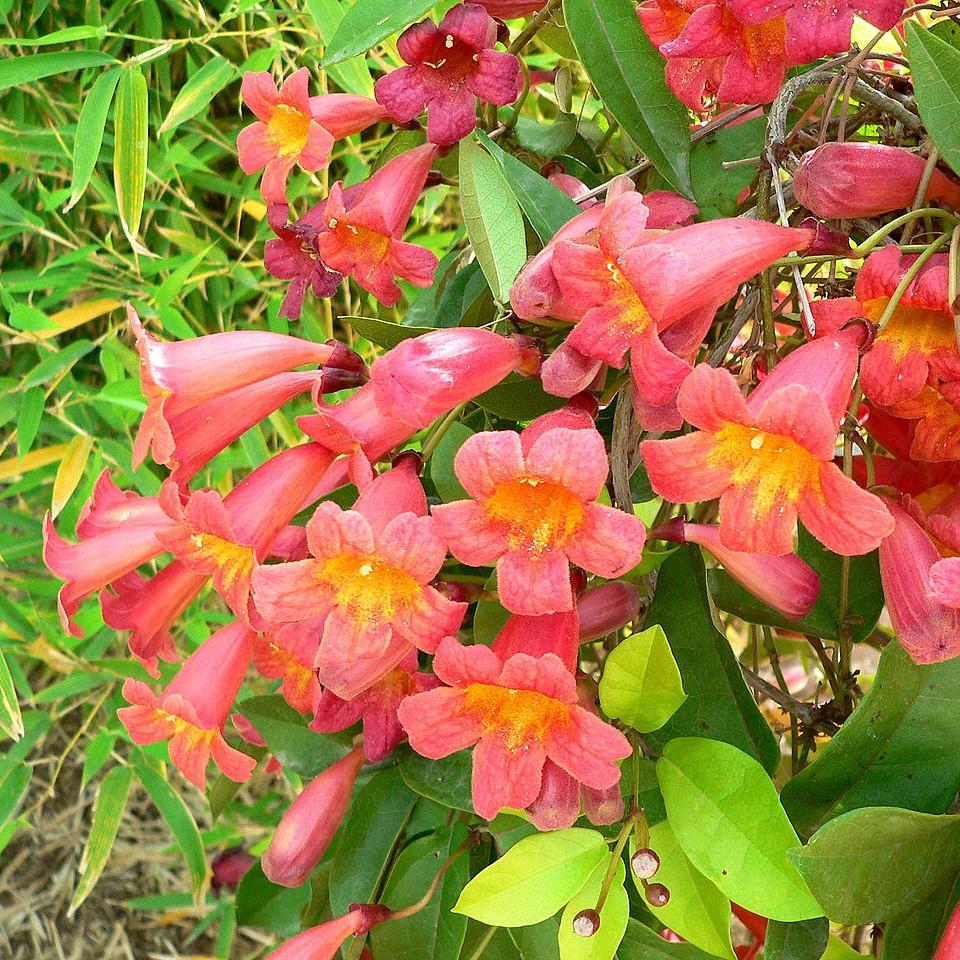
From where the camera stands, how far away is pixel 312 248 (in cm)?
60

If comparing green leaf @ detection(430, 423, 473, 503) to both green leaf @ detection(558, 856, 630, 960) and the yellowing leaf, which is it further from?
the yellowing leaf

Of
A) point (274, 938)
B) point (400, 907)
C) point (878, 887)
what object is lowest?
point (274, 938)

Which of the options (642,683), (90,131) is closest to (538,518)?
(642,683)

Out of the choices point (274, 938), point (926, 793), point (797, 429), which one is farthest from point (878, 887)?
point (274, 938)

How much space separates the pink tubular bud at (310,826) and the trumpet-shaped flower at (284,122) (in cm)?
33

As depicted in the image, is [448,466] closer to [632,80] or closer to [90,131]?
[632,80]

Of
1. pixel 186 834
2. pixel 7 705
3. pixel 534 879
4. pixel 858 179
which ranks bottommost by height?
pixel 186 834

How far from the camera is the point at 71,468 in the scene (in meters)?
1.06

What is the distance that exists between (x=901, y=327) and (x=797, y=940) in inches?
11.1

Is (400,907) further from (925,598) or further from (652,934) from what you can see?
(925,598)

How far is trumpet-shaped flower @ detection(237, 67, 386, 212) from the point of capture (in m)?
0.57

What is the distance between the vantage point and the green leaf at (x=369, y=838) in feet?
2.02

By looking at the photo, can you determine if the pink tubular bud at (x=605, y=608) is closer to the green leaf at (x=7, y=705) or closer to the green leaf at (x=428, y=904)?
the green leaf at (x=428, y=904)

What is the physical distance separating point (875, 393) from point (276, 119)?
14.3 inches
